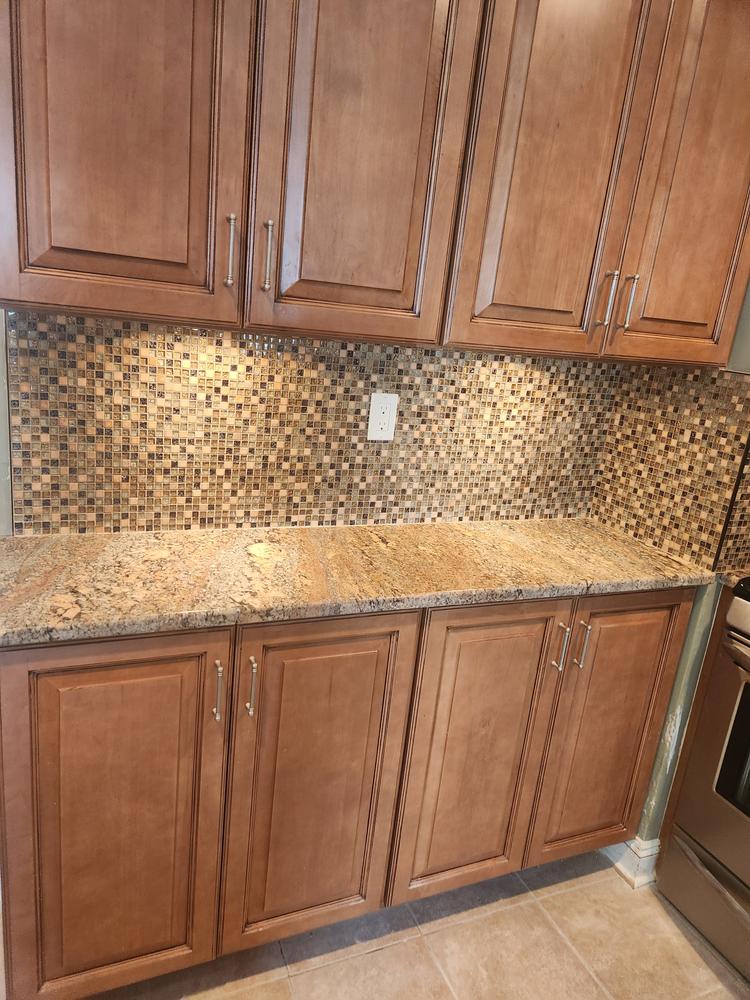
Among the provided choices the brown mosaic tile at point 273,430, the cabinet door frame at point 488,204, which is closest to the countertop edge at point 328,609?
the brown mosaic tile at point 273,430

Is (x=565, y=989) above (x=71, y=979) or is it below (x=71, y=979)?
below

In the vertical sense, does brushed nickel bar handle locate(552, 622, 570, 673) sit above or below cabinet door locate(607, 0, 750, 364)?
below

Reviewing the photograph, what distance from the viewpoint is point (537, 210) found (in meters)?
1.46

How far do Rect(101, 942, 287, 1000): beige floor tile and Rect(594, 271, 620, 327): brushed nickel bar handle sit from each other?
5.85ft

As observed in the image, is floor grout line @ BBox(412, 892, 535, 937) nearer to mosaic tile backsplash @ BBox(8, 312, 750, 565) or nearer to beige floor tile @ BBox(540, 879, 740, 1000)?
beige floor tile @ BBox(540, 879, 740, 1000)

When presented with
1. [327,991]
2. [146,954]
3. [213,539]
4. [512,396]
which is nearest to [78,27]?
[213,539]

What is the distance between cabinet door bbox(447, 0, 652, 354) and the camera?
4.48ft

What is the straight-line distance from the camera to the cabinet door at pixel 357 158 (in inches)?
48.1

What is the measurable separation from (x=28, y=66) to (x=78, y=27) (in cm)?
11

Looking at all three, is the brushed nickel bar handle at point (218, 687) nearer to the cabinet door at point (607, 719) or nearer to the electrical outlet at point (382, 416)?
the electrical outlet at point (382, 416)

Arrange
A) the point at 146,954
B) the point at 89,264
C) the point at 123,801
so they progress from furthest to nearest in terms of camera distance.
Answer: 1. the point at 146,954
2. the point at 123,801
3. the point at 89,264

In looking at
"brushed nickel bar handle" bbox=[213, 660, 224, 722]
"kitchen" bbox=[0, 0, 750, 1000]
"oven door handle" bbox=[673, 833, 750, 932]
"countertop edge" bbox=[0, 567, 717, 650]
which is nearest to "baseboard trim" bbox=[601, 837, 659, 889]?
"kitchen" bbox=[0, 0, 750, 1000]

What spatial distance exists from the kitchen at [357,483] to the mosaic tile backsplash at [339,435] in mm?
10

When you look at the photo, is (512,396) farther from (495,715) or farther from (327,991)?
(327,991)
